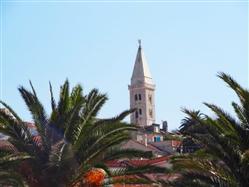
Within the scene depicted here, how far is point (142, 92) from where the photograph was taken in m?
148

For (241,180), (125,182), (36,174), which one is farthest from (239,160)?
(36,174)

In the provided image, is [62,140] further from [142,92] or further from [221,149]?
[142,92]

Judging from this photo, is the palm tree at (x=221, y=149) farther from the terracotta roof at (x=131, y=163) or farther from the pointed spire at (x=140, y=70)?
the pointed spire at (x=140, y=70)

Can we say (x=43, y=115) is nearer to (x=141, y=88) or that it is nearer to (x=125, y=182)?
(x=125, y=182)

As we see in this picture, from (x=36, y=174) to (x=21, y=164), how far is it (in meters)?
0.60

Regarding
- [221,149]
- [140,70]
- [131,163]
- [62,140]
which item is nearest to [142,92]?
[140,70]

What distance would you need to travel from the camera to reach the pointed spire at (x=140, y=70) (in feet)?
459

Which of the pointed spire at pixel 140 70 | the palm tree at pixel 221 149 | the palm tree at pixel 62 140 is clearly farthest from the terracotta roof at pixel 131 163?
the pointed spire at pixel 140 70

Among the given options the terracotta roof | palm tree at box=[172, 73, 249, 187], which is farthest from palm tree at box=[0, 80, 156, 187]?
palm tree at box=[172, 73, 249, 187]

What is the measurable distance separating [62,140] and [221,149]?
5.17m

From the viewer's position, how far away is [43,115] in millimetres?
18531

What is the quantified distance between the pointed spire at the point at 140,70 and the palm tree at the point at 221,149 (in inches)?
4883

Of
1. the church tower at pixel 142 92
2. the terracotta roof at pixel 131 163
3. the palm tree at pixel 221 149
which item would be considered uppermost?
the church tower at pixel 142 92

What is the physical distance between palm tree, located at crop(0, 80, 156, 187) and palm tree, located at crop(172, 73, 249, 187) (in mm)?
3384
